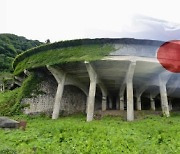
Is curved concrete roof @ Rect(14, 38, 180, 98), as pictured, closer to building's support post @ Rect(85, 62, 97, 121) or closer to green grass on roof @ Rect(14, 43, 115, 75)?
green grass on roof @ Rect(14, 43, 115, 75)

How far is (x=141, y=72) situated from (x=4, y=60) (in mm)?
35239

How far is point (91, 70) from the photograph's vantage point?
19.7 m

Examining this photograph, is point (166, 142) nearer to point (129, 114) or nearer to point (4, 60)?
point (129, 114)

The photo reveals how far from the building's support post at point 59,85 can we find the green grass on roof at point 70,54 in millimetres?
1014

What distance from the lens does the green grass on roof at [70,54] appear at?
18.6 metres

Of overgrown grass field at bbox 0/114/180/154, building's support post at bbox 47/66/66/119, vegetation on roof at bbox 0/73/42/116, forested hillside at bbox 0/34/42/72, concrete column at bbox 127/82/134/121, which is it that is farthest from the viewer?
forested hillside at bbox 0/34/42/72

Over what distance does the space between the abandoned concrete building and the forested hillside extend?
77.6 ft

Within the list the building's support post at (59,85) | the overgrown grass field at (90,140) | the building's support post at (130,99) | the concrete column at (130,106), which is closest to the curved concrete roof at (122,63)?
the building's support post at (130,99)

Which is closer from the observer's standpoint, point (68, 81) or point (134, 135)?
point (134, 135)

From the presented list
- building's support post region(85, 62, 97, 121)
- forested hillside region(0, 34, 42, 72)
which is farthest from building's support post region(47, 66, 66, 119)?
forested hillside region(0, 34, 42, 72)

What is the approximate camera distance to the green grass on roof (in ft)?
61.1

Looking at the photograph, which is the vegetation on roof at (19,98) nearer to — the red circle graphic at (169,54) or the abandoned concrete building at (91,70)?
the abandoned concrete building at (91,70)

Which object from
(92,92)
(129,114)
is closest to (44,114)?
(92,92)

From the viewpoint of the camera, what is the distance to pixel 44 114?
71.6 feet
